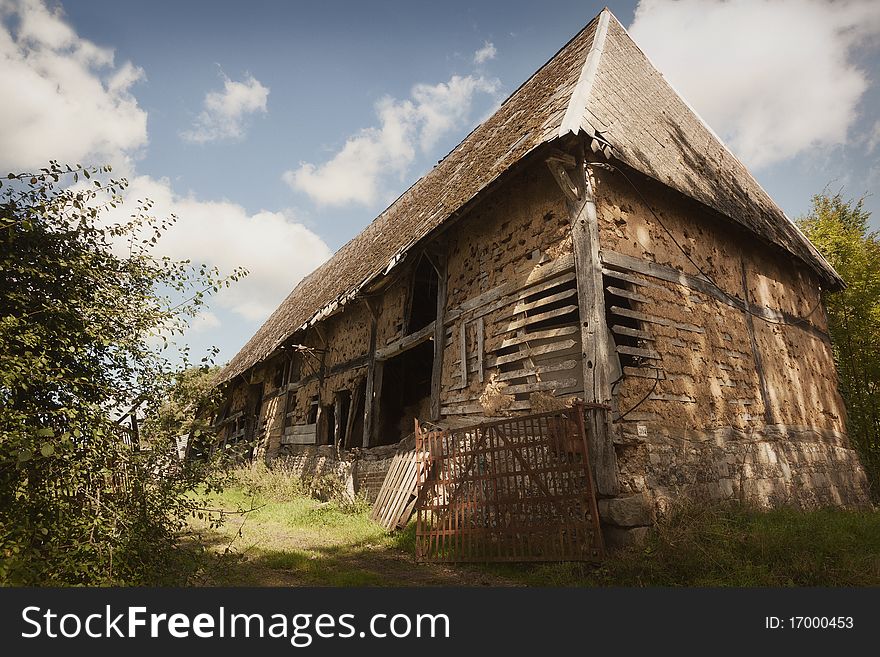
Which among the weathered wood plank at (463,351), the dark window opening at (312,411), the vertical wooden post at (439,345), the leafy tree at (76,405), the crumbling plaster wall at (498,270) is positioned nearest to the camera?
the leafy tree at (76,405)

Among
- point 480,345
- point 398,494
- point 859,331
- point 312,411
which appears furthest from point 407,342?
point 859,331

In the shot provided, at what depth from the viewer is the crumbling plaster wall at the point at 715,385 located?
18.9ft

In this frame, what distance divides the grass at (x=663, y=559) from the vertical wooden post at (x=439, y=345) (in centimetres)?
205

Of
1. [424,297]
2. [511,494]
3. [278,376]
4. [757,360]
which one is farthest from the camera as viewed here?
[278,376]

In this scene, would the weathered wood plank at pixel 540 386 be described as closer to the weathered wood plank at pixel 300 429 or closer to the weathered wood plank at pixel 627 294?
the weathered wood plank at pixel 627 294

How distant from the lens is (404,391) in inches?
501

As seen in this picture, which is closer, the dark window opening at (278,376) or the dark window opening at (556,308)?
the dark window opening at (556,308)

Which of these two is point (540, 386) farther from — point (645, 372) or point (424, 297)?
→ point (424, 297)

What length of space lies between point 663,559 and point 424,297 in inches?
299

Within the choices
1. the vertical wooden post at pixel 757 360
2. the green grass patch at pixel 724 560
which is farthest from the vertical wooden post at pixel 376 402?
the vertical wooden post at pixel 757 360

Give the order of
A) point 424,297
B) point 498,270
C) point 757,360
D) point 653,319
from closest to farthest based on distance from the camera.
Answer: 1. point 653,319
2. point 498,270
3. point 757,360
4. point 424,297

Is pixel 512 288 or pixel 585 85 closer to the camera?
pixel 512 288

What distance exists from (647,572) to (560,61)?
9.58 m

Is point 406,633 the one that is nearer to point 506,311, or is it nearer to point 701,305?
point 506,311
